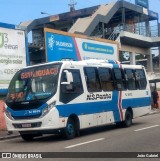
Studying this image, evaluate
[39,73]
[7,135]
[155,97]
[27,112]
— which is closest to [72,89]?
[39,73]

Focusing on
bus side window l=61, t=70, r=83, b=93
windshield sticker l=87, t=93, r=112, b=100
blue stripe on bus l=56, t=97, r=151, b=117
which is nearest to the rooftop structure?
blue stripe on bus l=56, t=97, r=151, b=117

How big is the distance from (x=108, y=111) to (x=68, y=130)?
304 cm

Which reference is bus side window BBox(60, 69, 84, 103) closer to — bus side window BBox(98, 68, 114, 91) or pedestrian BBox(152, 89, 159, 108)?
bus side window BBox(98, 68, 114, 91)

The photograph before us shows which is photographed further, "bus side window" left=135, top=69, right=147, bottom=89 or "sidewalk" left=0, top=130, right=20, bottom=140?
"bus side window" left=135, top=69, right=147, bottom=89

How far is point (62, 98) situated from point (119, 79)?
4857mm

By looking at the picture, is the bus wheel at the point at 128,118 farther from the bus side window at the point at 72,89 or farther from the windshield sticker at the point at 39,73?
the windshield sticker at the point at 39,73

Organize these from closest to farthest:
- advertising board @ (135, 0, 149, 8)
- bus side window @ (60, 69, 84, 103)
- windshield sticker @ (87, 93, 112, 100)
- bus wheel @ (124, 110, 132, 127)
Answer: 1. bus side window @ (60, 69, 84, 103)
2. windshield sticker @ (87, 93, 112, 100)
3. bus wheel @ (124, 110, 132, 127)
4. advertising board @ (135, 0, 149, 8)

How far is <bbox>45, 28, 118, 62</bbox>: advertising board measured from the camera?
24986mm

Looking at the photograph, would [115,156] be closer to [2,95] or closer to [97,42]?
[2,95]

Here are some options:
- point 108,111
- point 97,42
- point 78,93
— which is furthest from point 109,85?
point 97,42

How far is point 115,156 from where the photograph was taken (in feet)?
34.0

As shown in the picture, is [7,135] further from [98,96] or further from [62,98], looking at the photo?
[62,98]

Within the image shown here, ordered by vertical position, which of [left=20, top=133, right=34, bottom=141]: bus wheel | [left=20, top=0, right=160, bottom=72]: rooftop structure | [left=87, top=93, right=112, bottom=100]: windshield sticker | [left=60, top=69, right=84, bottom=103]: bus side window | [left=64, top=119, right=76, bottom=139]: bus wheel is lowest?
[left=20, top=133, right=34, bottom=141]: bus wheel

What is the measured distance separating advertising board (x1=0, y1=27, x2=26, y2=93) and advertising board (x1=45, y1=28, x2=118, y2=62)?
1.91 m
